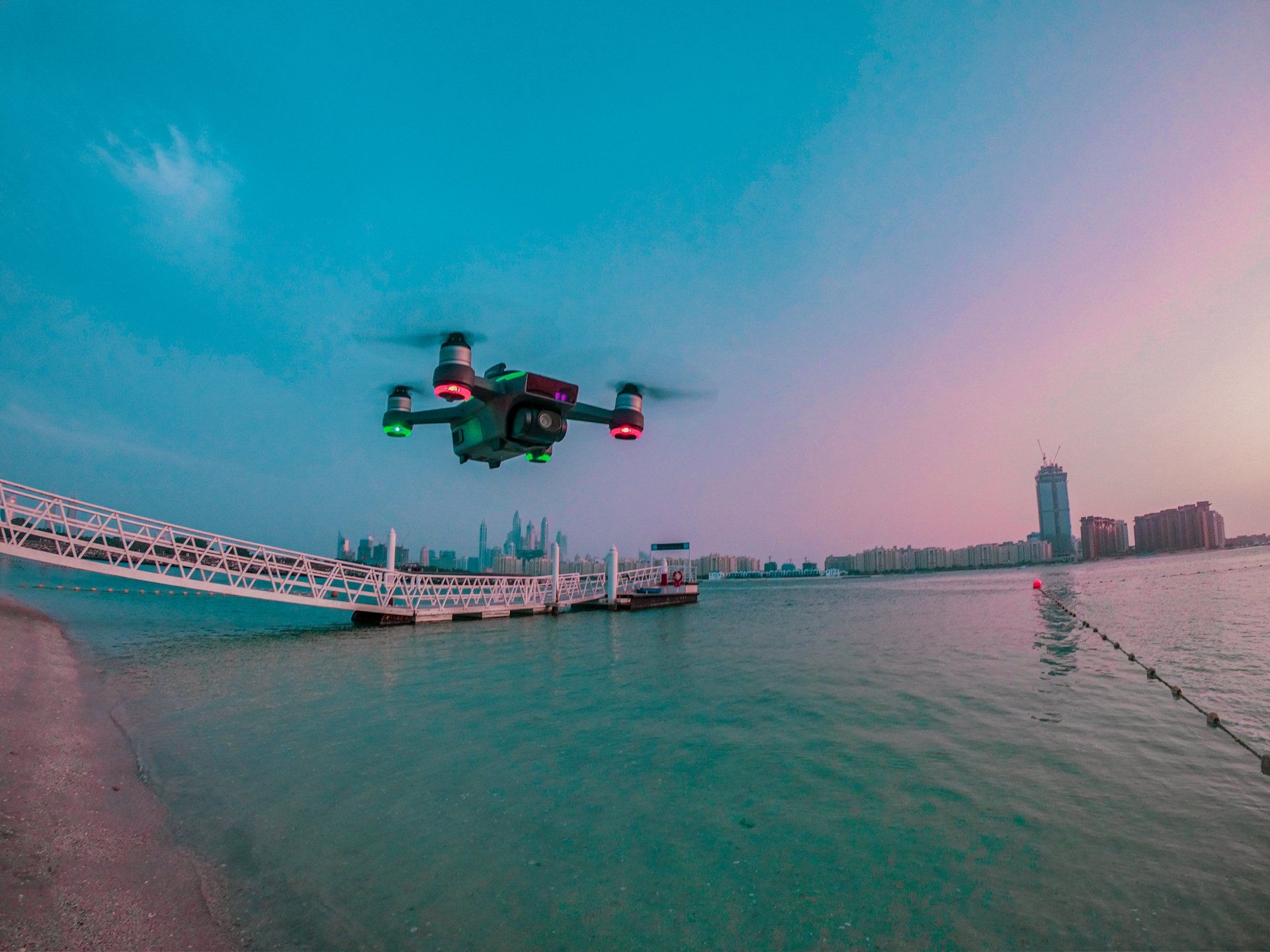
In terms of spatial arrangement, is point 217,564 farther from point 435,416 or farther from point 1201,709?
point 1201,709

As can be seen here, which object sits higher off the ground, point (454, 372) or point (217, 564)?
point (454, 372)

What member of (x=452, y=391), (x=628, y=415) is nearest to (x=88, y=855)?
(x=452, y=391)

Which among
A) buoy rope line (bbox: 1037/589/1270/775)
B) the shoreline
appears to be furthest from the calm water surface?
the shoreline

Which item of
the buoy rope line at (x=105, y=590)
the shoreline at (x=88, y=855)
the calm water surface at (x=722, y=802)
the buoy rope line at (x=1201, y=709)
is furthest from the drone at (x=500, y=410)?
the buoy rope line at (x=1201, y=709)

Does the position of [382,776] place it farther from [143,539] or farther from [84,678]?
[143,539]

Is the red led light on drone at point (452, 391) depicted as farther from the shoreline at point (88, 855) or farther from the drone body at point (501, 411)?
the shoreline at point (88, 855)

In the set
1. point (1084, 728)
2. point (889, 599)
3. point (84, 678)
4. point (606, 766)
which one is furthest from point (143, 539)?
point (889, 599)
